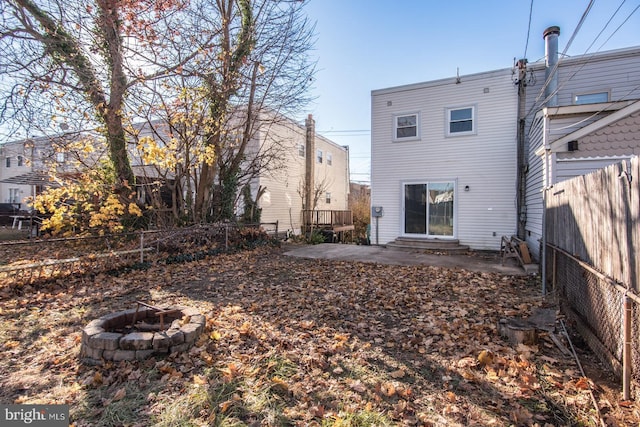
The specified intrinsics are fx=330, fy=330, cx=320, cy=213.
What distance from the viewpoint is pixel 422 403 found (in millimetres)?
2637

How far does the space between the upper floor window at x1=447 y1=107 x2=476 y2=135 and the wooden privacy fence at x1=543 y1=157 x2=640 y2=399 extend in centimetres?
661

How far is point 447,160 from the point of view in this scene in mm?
11414

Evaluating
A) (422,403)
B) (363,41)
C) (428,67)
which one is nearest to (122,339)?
(422,403)

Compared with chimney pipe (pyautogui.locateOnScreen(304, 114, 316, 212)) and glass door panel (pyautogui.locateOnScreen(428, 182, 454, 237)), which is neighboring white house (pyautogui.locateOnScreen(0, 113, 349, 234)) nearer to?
chimney pipe (pyautogui.locateOnScreen(304, 114, 316, 212))

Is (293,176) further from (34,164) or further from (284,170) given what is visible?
(34,164)

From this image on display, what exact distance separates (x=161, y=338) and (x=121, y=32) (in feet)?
27.7

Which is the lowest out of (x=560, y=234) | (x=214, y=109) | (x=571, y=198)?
(x=560, y=234)

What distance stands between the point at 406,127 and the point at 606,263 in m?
9.60

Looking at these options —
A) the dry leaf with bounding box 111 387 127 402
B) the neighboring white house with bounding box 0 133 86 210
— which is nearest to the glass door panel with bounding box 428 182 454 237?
the dry leaf with bounding box 111 387 127 402

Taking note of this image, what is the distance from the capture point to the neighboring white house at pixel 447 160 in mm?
10703

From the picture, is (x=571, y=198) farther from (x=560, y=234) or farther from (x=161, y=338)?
(x=161, y=338)

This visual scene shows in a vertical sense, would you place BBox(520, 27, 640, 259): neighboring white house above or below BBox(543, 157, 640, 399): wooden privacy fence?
above

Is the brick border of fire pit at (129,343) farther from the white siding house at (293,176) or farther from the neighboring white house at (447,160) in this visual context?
the white siding house at (293,176)

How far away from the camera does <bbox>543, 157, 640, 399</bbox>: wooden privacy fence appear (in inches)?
102
